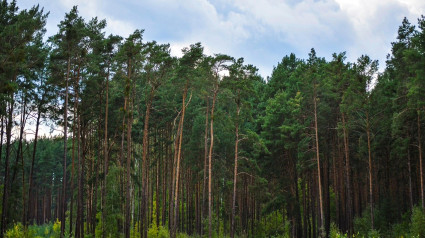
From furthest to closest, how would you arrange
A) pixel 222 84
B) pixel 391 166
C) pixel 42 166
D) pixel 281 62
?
1. pixel 42 166
2. pixel 281 62
3. pixel 391 166
4. pixel 222 84

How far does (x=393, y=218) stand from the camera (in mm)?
29344

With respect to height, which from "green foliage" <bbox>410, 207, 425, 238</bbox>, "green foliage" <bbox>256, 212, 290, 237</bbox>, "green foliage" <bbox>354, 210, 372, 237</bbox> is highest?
"green foliage" <bbox>410, 207, 425, 238</bbox>

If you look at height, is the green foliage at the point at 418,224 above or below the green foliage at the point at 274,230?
above

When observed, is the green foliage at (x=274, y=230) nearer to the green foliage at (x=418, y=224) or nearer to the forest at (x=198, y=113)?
the forest at (x=198, y=113)

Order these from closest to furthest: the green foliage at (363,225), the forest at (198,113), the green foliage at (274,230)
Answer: the forest at (198,113) → the green foliage at (363,225) → the green foliage at (274,230)

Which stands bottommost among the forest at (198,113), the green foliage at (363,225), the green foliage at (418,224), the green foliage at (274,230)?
the green foliage at (274,230)

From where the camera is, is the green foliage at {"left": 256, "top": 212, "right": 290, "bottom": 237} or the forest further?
the green foliage at {"left": 256, "top": 212, "right": 290, "bottom": 237}

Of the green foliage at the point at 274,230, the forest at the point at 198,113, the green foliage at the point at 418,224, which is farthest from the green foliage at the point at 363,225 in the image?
the green foliage at the point at 274,230

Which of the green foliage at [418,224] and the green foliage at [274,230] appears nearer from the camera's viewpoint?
the green foliage at [418,224]

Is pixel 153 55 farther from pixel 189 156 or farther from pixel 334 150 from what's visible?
pixel 334 150

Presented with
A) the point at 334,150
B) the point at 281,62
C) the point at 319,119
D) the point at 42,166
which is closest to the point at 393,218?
the point at 334,150

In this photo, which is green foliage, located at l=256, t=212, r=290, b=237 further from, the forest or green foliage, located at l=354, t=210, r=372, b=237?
green foliage, located at l=354, t=210, r=372, b=237

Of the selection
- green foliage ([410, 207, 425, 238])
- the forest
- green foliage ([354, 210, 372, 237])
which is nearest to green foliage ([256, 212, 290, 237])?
the forest

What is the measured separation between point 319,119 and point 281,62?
16.3 m
